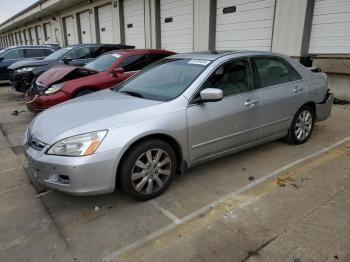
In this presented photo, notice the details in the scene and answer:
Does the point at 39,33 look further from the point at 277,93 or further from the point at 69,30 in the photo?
the point at 277,93

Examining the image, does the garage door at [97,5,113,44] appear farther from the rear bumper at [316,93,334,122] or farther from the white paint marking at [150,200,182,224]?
the white paint marking at [150,200,182,224]

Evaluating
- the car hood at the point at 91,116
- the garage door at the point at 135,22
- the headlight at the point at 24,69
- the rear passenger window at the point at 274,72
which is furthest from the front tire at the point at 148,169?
the garage door at the point at 135,22

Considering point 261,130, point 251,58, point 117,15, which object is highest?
point 117,15

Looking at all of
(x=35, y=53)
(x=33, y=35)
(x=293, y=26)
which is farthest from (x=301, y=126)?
(x=33, y=35)

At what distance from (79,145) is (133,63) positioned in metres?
4.51

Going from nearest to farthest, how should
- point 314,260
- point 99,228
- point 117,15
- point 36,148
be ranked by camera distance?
point 314,260, point 99,228, point 36,148, point 117,15

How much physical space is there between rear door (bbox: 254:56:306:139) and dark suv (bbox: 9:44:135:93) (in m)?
6.43

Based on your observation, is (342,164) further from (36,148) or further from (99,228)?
(36,148)

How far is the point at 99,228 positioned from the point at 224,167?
6.24ft

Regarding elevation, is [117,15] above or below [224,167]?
above

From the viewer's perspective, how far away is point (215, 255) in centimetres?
246

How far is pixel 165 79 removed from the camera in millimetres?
3902

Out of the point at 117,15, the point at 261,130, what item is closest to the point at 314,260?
the point at 261,130

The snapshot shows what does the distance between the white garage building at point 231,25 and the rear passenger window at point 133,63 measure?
4.25 metres
